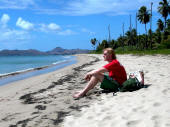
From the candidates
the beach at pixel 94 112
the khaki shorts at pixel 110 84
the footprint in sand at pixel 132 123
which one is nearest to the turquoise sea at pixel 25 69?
the beach at pixel 94 112

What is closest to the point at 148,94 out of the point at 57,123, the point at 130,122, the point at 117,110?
the point at 117,110

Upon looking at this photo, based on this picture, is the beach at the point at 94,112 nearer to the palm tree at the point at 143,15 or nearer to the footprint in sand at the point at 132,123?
the footprint in sand at the point at 132,123

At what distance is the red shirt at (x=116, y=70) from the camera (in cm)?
530

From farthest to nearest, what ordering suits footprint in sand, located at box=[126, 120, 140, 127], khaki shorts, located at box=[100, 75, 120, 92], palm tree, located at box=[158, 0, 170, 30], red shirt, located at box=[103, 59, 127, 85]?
palm tree, located at box=[158, 0, 170, 30]
khaki shorts, located at box=[100, 75, 120, 92]
red shirt, located at box=[103, 59, 127, 85]
footprint in sand, located at box=[126, 120, 140, 127]

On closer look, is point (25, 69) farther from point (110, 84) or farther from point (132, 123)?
point (132, 123)

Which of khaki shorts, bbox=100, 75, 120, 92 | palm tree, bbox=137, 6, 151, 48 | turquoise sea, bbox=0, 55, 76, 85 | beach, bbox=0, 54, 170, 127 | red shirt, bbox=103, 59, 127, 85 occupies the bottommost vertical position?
turquoise sea, bbox=0, 55, 76, 85

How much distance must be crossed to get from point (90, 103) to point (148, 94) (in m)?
1.32

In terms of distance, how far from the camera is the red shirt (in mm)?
5305

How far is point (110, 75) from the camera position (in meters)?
5.47

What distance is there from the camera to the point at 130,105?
4105 millimetres

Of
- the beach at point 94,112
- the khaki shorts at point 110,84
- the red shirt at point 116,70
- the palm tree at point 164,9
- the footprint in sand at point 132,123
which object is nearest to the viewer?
the footprint in sand at point 132,123

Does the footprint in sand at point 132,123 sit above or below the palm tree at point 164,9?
below

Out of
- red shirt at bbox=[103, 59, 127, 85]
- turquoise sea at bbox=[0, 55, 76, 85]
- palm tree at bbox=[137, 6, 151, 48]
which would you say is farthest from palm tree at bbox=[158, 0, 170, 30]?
red shirt at bbox=[103, 59, 127, 85]

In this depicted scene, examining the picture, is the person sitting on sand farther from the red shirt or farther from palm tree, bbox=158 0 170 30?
palm tree, bbox=158 0 170 30
